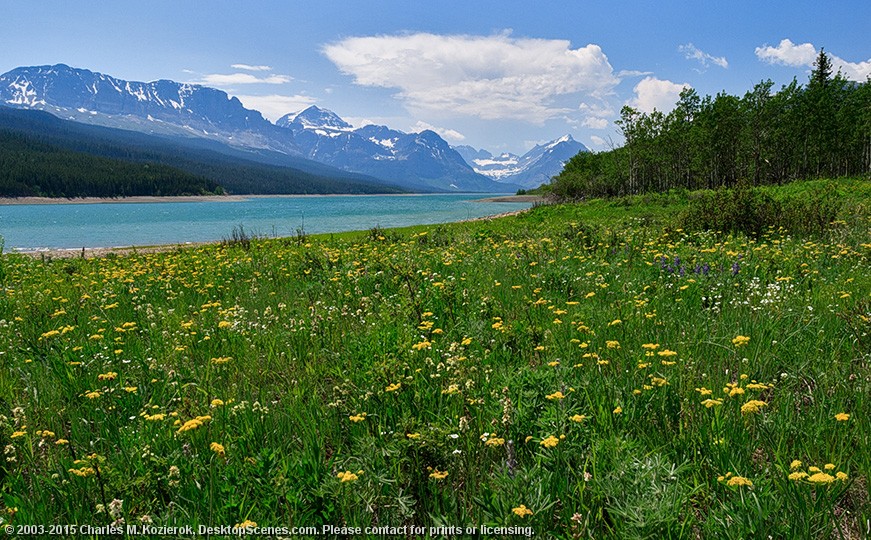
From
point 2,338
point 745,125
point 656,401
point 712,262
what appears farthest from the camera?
point 745,125

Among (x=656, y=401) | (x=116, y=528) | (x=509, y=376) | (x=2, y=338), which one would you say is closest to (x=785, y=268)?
(x=656, y=401)

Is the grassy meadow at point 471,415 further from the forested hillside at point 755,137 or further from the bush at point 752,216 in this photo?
the forested hillside at point 755,137

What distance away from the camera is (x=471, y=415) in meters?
3.40

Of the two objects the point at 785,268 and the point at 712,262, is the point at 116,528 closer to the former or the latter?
the point at 712,262

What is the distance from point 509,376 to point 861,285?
19.3ft

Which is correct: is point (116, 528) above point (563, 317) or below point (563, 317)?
below

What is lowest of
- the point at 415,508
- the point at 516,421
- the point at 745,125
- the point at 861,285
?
the point at 415,508

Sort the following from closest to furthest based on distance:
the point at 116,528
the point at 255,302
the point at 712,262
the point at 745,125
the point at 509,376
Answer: the point at 116,528, the point at 509,376, the point at 255,302, the point at 712,262, the point at 745,125

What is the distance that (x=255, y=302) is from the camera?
25.0ft

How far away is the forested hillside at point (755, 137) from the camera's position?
63406mm

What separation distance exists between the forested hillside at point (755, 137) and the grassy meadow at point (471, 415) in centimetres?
6387

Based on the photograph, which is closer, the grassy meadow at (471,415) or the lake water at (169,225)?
the grassy meadow at (471,415)

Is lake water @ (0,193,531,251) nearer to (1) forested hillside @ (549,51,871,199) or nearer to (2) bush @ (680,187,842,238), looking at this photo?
(2) bush @ (680,187,842,238)

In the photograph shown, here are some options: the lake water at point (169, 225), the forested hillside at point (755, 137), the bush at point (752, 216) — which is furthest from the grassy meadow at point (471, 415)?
the forested hillside at point (755, 137)
